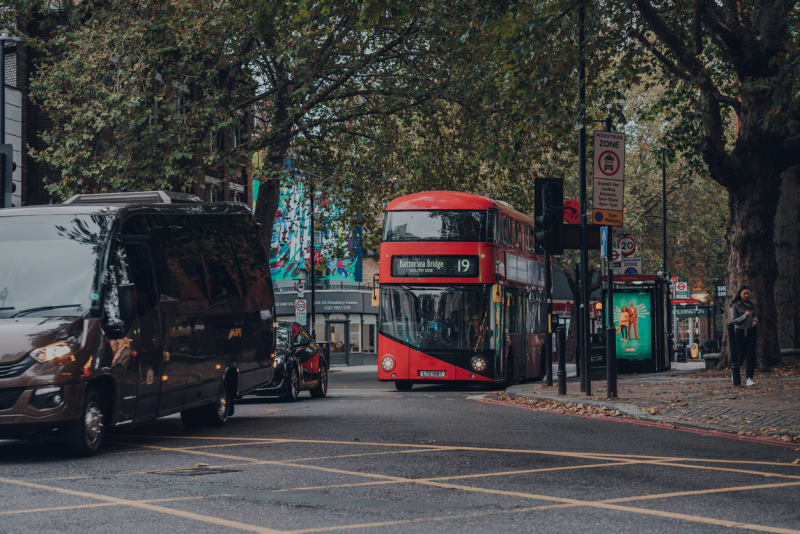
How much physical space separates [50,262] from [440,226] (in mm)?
13505

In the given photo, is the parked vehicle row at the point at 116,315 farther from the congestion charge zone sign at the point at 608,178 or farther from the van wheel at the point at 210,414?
the congestion charge zone sign at the point at 608,178

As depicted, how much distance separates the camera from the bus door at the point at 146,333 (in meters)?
12.0

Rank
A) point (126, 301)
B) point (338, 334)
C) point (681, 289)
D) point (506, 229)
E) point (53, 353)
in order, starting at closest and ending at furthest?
point (53, 353)
point (126, 301)
point (506, 229)
point (681, 289)
point (338, 334)

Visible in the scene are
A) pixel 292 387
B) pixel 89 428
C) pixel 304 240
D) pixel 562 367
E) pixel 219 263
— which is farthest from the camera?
pixel 304 240

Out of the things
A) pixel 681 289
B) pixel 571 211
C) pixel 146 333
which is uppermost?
pixel 571 211

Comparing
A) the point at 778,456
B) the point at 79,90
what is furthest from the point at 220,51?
the point at 778,456

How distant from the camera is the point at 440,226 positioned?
24.3 m

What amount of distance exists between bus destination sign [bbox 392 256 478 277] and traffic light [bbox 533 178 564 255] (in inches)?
156

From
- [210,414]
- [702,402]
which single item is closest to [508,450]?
[210,414]

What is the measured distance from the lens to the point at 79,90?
1090 inches

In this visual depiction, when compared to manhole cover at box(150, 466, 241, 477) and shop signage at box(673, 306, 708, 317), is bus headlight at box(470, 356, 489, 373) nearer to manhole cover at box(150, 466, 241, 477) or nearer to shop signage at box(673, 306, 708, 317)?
manhole cover at box(150, 466, 241, 477)

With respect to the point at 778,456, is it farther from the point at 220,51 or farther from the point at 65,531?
the point at 220,51

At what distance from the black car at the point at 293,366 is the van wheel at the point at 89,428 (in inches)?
339

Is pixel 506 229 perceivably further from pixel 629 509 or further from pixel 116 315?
pixel 629 509
